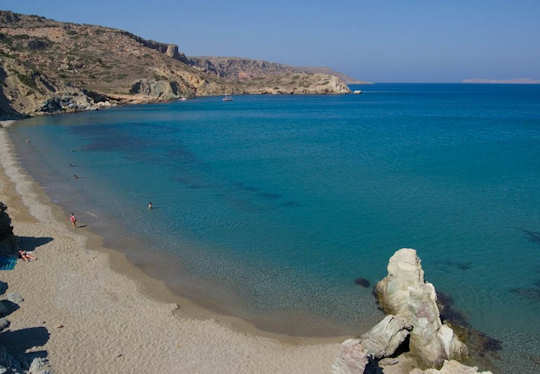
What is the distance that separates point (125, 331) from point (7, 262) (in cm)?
877

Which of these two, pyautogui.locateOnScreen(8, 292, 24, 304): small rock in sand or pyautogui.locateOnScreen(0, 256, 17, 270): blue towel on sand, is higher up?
pyautogui.locateOnScreen(0, 256, 17, 270): blue towel on sand

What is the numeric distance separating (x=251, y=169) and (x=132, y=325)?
25.8 metres

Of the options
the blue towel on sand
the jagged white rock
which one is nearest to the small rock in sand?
the blue towel on sand

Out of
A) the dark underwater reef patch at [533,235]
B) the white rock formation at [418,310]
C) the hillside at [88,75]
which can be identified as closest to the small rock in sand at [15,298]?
the white rock formation at [418,310]

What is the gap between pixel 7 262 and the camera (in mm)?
19594

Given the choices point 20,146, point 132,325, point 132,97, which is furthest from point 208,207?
point 132,97

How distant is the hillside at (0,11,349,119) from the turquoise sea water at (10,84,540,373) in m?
33.7

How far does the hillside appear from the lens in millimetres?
86875

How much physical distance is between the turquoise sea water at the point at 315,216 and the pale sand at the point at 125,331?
1.29m

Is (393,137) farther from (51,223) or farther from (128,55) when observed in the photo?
(128,55)

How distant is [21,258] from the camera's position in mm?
20219

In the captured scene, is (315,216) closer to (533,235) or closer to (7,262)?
(533,235)

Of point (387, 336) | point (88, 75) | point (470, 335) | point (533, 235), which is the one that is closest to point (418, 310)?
point (387, 336)

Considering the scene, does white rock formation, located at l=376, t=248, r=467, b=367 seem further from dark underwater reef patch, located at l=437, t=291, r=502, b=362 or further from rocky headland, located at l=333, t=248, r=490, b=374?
dark underwater reef patch, located at l=437, t=291, r=502, b=362
